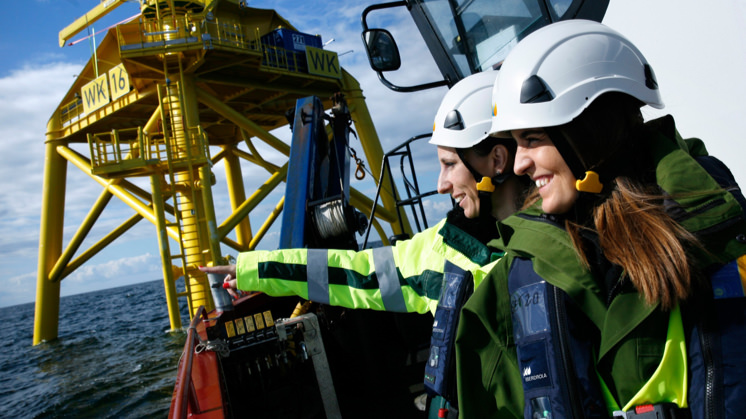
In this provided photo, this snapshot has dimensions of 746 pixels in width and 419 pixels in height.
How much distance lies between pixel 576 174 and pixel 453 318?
0.72 metres

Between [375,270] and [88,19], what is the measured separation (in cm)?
1580

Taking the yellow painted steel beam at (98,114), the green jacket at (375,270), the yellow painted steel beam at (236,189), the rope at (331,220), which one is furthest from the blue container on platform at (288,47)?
the green jacket at (375,270)

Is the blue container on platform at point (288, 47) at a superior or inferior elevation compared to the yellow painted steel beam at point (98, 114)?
superior

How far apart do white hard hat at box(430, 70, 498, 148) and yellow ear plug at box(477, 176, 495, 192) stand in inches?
8.1

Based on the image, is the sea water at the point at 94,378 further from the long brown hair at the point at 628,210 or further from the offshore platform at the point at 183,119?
the long brown hair at the point at 628,210

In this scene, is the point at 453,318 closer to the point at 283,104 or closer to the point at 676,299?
the point at 676,299

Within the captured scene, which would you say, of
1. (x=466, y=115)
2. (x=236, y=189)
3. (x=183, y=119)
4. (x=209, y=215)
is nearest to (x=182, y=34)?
(x=183, y=119)

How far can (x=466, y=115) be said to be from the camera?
7.71 feet

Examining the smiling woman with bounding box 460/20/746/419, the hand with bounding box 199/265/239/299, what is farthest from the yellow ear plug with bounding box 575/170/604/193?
the hand with bounding box 199/265/239/299

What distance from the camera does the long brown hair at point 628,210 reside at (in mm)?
1072

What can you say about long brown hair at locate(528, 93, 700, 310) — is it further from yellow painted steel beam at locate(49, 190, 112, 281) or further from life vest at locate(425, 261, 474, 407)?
yellow painted steel beam at locate(49, 190, 112, 281)

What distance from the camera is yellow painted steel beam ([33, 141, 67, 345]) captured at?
1548cm

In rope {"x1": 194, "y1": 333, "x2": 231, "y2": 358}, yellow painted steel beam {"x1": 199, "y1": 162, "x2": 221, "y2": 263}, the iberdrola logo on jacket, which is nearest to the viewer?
the iberdrola logo on jacket

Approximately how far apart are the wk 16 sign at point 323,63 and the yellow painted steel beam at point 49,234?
840 centimetres
